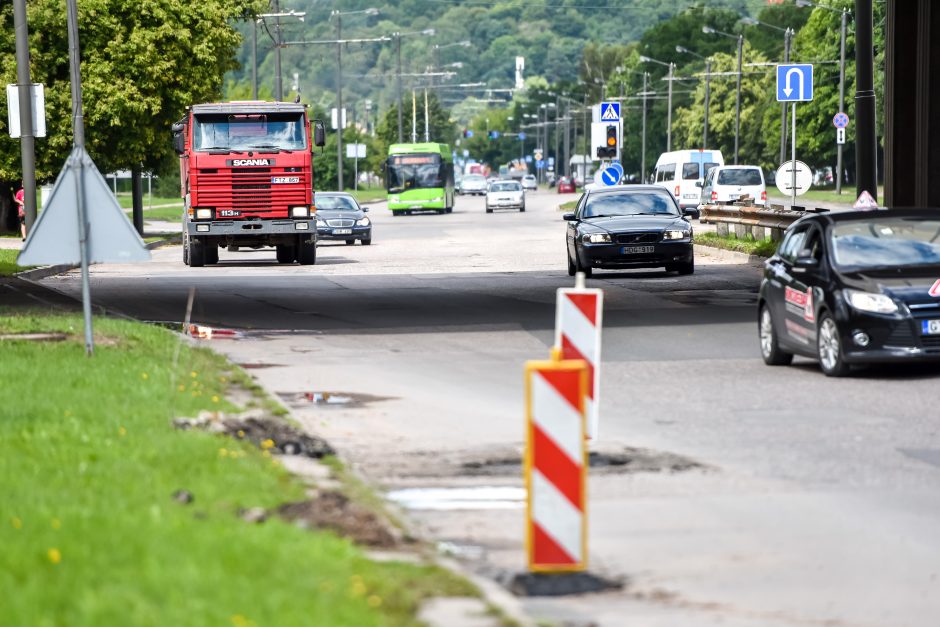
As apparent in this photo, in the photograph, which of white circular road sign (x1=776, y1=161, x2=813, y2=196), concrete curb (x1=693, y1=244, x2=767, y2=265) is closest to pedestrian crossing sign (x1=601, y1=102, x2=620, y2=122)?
concrete curb (x1=693, y1=244, x2=767, y2=265)

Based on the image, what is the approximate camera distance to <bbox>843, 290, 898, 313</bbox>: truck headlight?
Result: 15.5m

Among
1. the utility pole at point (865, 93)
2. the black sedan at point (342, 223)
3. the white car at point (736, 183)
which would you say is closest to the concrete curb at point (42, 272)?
the black sedan at point (342, 223)

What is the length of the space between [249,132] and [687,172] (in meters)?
41.8

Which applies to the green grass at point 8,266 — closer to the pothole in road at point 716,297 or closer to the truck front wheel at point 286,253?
the truck front wheel at point 286,253

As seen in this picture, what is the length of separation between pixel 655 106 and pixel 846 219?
154m

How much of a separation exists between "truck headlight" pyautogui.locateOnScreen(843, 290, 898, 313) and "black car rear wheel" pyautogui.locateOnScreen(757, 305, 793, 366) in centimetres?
157

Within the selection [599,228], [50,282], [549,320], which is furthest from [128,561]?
[50,282]

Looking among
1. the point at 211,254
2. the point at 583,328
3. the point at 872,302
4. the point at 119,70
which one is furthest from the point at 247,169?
the point at 583,328

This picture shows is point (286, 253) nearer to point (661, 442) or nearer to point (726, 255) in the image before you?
point (726, 255)

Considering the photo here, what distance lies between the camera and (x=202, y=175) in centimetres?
3656

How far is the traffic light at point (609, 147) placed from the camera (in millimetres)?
44594

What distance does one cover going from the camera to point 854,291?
51.4 feet

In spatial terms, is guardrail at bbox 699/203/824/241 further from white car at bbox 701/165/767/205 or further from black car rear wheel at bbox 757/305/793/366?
black car rear wheel at bbox 757/305/793/366

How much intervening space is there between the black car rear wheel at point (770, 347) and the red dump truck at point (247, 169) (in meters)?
19.4
